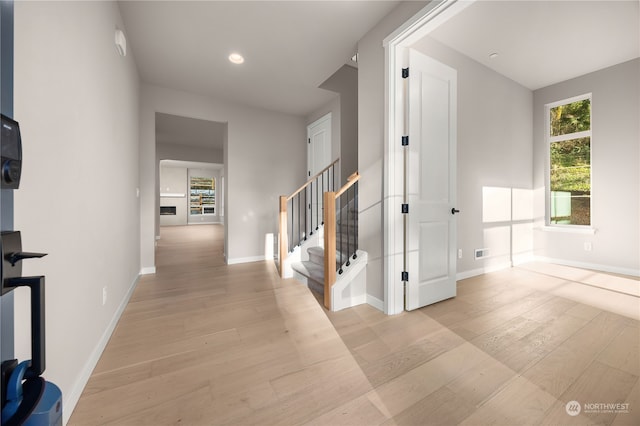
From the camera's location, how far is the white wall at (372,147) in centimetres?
239

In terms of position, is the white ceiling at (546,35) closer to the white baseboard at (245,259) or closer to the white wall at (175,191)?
the white baseboard at (245,259)

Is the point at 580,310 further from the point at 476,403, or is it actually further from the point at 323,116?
the point at 323,116

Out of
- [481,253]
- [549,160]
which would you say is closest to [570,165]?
[549,160]

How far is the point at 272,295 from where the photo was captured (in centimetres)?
281

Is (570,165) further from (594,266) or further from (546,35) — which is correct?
(546,35)

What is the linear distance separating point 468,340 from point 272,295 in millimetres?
1859

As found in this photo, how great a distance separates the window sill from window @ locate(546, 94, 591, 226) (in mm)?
90

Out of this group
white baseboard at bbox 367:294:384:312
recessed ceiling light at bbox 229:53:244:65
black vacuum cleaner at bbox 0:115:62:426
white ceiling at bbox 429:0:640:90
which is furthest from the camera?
recessed ceiling light at bbox 229:53:244:65

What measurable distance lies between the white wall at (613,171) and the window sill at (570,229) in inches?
2.0

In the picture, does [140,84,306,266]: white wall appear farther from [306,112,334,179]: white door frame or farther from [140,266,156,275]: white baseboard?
[306,112,334,179]: white door frame

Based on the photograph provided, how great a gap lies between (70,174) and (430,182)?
103 inches

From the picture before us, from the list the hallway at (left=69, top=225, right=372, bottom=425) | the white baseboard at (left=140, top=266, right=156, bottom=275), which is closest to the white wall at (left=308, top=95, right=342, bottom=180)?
the hallway at (left=69, top=225, right=372, bottom=425)

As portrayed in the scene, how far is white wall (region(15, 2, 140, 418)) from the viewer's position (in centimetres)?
94

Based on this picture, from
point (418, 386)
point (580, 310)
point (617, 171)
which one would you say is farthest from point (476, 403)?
point (617, 171)
